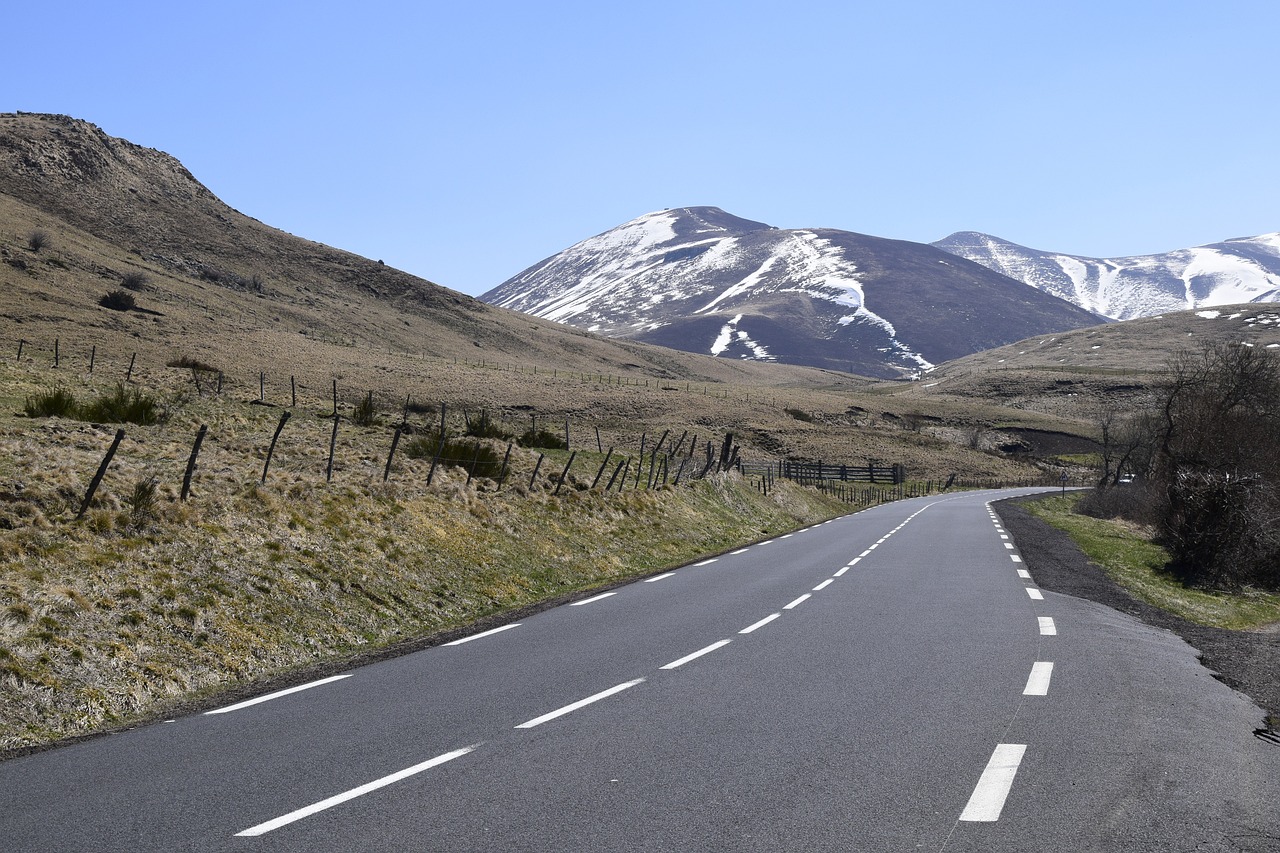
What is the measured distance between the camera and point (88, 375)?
40.9m

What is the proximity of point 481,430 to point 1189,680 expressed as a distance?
104 ft

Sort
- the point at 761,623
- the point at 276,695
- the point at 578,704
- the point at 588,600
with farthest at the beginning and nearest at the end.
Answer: the point at 588,600
the point at 761,623
the point at 276,695
the point at 578,704

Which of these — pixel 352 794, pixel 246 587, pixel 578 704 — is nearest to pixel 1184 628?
pixel 578 704

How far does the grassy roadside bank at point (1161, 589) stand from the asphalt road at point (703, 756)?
7426mm

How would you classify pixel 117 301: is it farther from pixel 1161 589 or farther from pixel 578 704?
pixel 578 704

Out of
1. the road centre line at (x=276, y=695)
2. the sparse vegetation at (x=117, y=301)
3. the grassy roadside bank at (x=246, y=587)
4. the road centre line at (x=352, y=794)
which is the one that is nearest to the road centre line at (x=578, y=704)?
the road centre line at (x=352, y=794)

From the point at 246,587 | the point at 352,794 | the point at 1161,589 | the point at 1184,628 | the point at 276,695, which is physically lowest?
the point at 276,695

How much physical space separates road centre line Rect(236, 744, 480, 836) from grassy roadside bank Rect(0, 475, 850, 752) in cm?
333

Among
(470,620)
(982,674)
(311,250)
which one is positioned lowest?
(470,620)

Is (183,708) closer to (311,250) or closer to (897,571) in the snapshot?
(897,571)

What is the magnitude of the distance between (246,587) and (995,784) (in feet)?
30.6

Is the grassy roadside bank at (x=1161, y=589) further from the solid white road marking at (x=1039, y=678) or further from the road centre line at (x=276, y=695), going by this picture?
the road centre line at (x=276, y=695)

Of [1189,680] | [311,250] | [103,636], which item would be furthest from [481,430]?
[311,250]

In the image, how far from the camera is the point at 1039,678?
9.48 m
